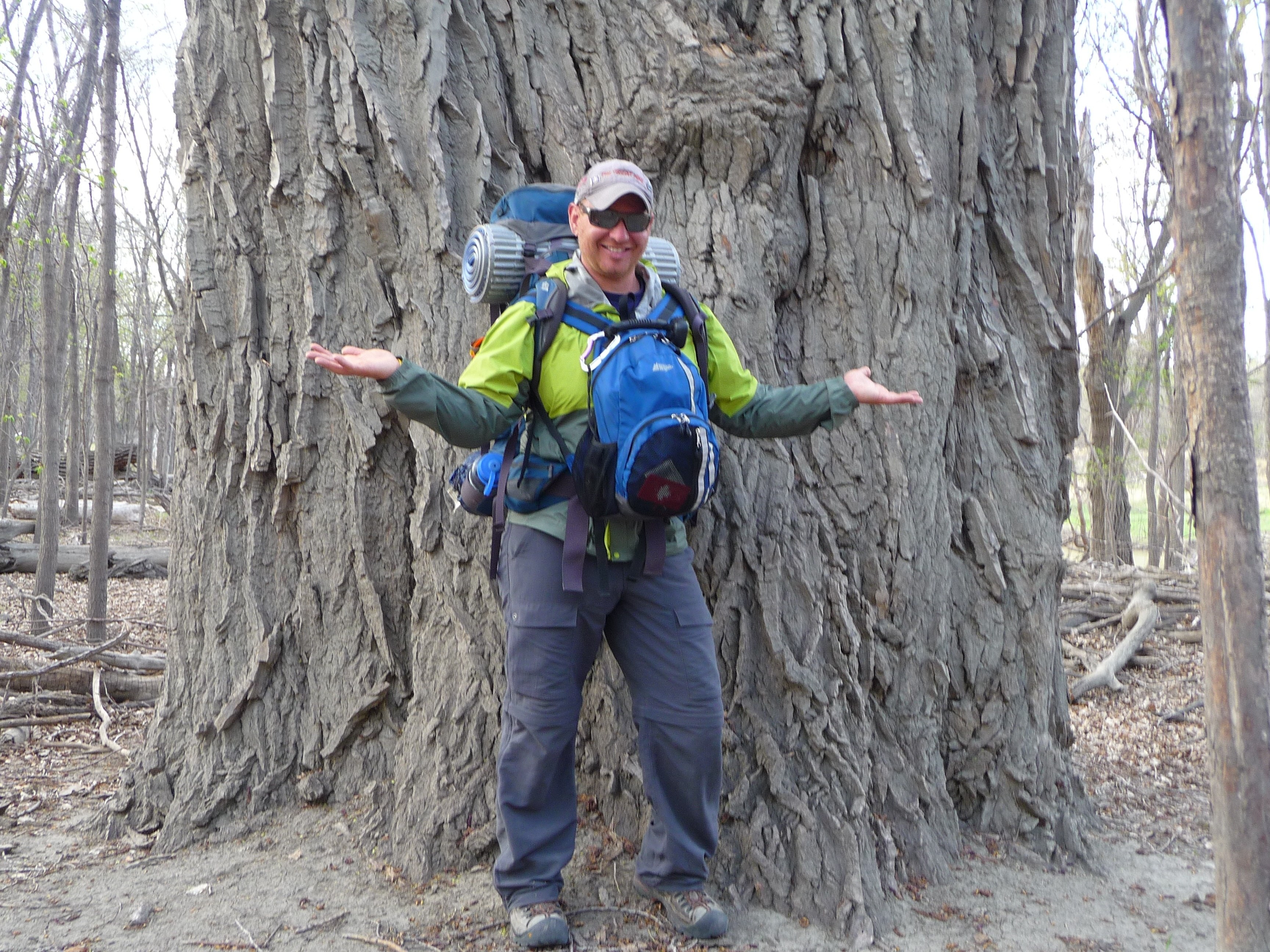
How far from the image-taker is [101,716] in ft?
17.1

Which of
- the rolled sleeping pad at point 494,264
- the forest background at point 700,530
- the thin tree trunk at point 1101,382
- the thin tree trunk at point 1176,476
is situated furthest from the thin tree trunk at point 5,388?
the thin tree trunk at point 1101,382

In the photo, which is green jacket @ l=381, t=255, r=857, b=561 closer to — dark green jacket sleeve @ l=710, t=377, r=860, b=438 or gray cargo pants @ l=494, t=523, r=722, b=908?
dark green jacket sleeve @ l=710, t=377, r=860, b=438

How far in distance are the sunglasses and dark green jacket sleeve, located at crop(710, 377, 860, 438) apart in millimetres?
624

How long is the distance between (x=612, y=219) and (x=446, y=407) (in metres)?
0.77

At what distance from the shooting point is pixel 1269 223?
11133 mm

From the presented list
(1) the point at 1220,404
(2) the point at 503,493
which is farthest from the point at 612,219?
(1) the point at 1220,404

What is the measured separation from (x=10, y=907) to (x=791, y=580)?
2.86 meters

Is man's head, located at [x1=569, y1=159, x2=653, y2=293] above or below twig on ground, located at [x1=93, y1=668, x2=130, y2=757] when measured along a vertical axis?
above

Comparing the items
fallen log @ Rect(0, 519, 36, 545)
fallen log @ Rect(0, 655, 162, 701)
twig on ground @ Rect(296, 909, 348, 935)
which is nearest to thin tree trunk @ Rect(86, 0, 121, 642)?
fallen log @ Rect(0, 655, 162, 701)

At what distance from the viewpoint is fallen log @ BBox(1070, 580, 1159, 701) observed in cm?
634

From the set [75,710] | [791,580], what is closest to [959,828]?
[791,580]

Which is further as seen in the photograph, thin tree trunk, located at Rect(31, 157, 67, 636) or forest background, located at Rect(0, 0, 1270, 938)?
thin tree trunk, located at Rect(31, 157, 67, 636)

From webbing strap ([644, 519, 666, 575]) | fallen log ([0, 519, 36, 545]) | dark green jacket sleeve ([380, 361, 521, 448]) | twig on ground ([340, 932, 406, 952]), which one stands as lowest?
twig on ground ([340, 932, 406, 952])

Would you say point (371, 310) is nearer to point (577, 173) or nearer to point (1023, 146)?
point (577, 173)
